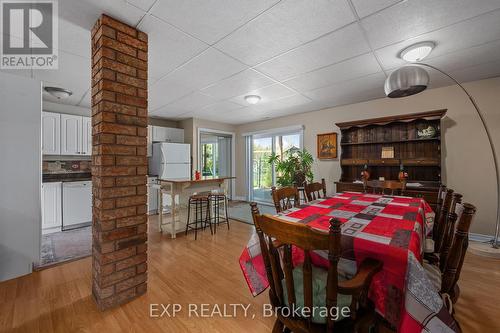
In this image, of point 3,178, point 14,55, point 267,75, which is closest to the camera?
point 3,178

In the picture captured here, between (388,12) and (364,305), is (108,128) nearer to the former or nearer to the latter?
(364,305)

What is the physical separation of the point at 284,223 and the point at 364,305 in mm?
591

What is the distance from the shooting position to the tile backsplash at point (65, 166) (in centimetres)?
398

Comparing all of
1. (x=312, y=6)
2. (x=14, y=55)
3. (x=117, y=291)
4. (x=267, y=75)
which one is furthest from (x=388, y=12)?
(x=14, y=55)

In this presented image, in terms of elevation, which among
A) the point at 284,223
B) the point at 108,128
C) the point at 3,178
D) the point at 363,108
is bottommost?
the point at 284,223

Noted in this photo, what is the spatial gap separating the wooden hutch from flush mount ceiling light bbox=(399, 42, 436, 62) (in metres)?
1.31

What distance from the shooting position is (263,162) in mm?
6008

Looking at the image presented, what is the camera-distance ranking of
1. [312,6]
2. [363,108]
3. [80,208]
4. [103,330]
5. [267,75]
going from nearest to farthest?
1. [103,330]
2. [312,6]
3. [267,75]
4. [80,208]
5. [363,108]

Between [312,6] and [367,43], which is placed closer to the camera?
[312,6]

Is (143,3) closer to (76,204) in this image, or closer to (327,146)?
(76,204)

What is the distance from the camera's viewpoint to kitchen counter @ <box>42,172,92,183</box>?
3595mm

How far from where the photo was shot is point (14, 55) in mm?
2240

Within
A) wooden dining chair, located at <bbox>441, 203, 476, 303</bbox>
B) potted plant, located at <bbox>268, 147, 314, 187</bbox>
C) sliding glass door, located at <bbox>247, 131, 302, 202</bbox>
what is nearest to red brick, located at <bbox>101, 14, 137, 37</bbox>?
wooden dining chair, located at <bbox>441, 203, 476, 303</bbox>

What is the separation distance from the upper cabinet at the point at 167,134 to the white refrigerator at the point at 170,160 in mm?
264
